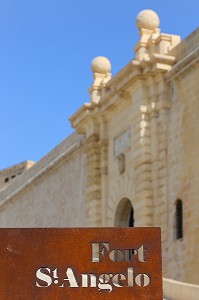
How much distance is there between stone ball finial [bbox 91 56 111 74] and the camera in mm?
20094

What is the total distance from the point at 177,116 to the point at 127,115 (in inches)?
81.3

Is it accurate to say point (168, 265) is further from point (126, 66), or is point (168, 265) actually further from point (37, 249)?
point (37, 249)

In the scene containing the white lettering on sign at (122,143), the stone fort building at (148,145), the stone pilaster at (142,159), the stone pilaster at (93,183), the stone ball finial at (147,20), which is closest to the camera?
the stone fort building at (148,145)

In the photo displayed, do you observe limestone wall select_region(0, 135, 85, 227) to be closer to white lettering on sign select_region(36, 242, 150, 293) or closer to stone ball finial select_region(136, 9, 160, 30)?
stone ball finial select_region(136, 9, 160, 30)

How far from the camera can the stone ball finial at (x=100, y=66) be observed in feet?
65.9

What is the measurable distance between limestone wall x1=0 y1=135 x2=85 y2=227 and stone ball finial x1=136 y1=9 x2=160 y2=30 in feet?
17.3

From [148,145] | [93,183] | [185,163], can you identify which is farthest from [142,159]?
[93,183]

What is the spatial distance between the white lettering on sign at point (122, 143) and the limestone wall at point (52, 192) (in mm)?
2895

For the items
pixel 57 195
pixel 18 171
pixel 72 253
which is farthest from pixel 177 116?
pixel 18 171

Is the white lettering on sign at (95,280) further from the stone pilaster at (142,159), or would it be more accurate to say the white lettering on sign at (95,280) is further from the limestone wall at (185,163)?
the stone pilaster at (142,159)

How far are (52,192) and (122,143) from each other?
21.3 ft

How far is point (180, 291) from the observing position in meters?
10.4

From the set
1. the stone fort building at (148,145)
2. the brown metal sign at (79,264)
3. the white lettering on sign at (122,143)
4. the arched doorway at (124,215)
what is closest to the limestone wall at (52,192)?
the stone fort building at (148,145)

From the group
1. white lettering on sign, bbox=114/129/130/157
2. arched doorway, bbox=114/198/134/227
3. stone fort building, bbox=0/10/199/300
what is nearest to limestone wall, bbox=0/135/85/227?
stone fort building, bbox=0/10/199/300
